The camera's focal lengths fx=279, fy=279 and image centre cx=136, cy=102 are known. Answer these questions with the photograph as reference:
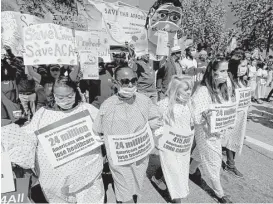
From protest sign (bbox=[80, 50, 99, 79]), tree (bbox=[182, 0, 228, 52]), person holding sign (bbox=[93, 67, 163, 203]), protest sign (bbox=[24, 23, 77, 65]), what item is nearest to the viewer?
person holding sign (bbox=[93, 67, 163, 203])

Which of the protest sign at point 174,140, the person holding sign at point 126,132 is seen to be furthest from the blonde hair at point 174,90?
the person holding sign at point 126,132

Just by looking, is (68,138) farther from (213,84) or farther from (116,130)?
(213,84)

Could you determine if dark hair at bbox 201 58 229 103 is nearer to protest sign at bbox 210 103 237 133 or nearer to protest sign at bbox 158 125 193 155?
protest sign at bbox 210 103 237 133

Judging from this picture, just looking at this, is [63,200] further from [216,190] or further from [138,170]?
[216,190]

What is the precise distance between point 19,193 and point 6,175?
0.69ft

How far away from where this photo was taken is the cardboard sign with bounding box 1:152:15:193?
2.43 meters

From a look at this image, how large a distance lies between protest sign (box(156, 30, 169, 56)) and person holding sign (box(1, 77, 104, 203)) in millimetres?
2650

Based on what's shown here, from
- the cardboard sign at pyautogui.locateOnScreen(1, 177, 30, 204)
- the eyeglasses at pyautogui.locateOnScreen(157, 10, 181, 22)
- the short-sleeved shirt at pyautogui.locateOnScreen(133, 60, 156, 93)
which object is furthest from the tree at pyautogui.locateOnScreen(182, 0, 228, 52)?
the cardboard sign at pyautogui.locateOnScreen(1, 177, 30, 204)

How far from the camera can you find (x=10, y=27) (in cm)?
549

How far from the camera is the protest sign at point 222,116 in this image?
3.40 m

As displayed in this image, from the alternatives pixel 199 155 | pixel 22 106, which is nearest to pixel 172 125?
pixel 199 155

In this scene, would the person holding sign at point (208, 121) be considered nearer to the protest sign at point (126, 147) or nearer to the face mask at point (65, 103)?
the protest sign at point (126, 147)

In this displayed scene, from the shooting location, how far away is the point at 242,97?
Answer: 13.3 feet

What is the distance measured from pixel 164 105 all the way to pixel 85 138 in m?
1.05
